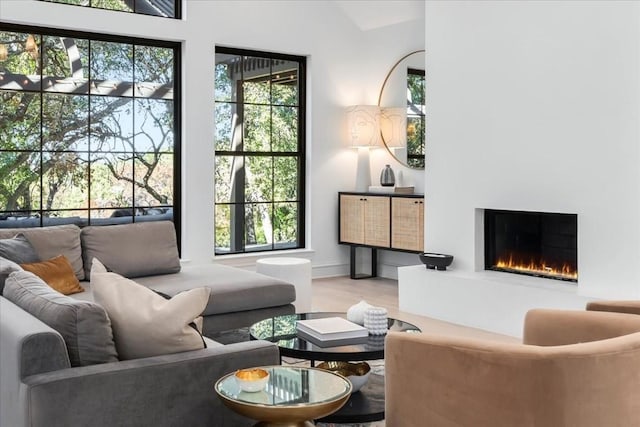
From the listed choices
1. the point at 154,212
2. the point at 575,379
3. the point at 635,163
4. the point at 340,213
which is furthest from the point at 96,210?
the point at 575,379

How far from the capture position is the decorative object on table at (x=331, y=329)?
10.5 feet

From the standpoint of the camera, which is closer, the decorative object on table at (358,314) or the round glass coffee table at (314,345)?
the round glass coffee table at (314,345)

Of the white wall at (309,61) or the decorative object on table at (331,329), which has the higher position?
the white wall at (309,61)

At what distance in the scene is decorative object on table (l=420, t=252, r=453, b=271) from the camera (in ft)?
18.2

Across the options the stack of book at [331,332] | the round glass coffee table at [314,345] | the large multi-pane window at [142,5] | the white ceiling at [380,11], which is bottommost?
the round glass coffee table at [314,345]

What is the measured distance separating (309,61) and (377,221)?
1811 millimetres

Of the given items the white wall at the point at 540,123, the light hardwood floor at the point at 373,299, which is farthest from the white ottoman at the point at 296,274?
the white wall at the point at 540,123

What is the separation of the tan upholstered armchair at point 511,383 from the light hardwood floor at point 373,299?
2.72 metres

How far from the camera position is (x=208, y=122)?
6574 mm

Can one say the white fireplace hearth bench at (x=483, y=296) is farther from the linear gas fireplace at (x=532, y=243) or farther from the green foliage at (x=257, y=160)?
the green foliage at (x=257, y=160)

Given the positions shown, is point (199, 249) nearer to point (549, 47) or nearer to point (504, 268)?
point (504, 268)

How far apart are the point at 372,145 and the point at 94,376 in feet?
18.2

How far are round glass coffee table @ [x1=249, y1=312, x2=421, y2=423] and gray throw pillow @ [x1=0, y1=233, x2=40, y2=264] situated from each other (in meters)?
1.74

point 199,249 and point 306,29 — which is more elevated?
point 306,29
